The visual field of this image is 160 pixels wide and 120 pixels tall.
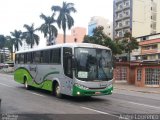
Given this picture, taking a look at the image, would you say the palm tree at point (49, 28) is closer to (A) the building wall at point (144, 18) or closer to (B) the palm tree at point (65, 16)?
(B) the palm tree at point (65, 16)

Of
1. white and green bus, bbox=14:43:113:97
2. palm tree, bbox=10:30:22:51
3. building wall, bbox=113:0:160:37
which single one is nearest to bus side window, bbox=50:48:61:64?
white and green bus, bbox=14:43:113:97

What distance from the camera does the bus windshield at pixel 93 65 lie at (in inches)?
656

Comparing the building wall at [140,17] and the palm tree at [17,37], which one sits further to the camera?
the palm tree at [17,37]

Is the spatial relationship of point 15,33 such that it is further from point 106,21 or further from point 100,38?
point 100,38

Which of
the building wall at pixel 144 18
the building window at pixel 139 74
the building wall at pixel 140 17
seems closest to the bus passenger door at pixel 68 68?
the building window at pixel 139 74

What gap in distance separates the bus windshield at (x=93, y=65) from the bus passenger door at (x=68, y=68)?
52 cm

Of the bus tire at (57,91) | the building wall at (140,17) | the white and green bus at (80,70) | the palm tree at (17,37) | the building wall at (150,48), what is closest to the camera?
the white and green bus at (80,70)

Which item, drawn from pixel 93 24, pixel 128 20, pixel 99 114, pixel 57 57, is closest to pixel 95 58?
pixel 57 57

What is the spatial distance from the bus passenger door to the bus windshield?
519 millimetres

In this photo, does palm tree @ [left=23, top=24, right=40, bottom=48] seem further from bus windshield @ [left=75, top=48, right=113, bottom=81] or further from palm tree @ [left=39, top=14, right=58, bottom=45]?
bus windshield @ [left=75, top=48, right=113, bottom=81]

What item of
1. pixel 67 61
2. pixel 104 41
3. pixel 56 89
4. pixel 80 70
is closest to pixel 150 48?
pixel 104 41

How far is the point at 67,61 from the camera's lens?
1747 centimetres

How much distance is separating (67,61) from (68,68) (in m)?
0.38

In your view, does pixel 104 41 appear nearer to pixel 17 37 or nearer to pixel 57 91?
pixel 57 91
